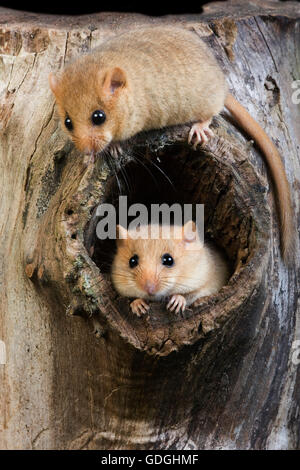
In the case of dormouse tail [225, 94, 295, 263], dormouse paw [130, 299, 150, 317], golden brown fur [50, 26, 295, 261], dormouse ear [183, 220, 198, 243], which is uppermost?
golden brown fur [50, 26, 295, 261]

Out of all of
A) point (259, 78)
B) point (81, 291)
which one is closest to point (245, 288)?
point (81, 291)

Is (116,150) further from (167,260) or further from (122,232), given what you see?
(167,260)

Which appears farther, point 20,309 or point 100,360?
point 20,309

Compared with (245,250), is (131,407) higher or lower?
lower

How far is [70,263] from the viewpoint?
3.39 meters

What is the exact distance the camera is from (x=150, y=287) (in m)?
3.67

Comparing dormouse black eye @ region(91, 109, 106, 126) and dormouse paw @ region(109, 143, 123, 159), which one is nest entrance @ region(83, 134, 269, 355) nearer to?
dormouse paw @ region(109, 143, 123, 159)

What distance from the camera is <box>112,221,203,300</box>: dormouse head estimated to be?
379 cm

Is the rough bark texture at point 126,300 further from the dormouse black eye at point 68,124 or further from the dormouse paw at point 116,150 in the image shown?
the dormouse black eye at point 68,124

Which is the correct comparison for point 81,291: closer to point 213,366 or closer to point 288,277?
point 213,366

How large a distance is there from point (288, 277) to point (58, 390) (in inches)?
61.0

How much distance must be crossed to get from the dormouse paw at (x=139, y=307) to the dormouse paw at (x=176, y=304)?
13cm

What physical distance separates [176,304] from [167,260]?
1.38ft

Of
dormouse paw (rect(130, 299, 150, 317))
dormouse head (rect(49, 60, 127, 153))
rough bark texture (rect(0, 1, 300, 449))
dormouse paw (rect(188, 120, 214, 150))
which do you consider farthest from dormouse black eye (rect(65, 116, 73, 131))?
dormouse paw (rect(130, 299, 150, 317))
